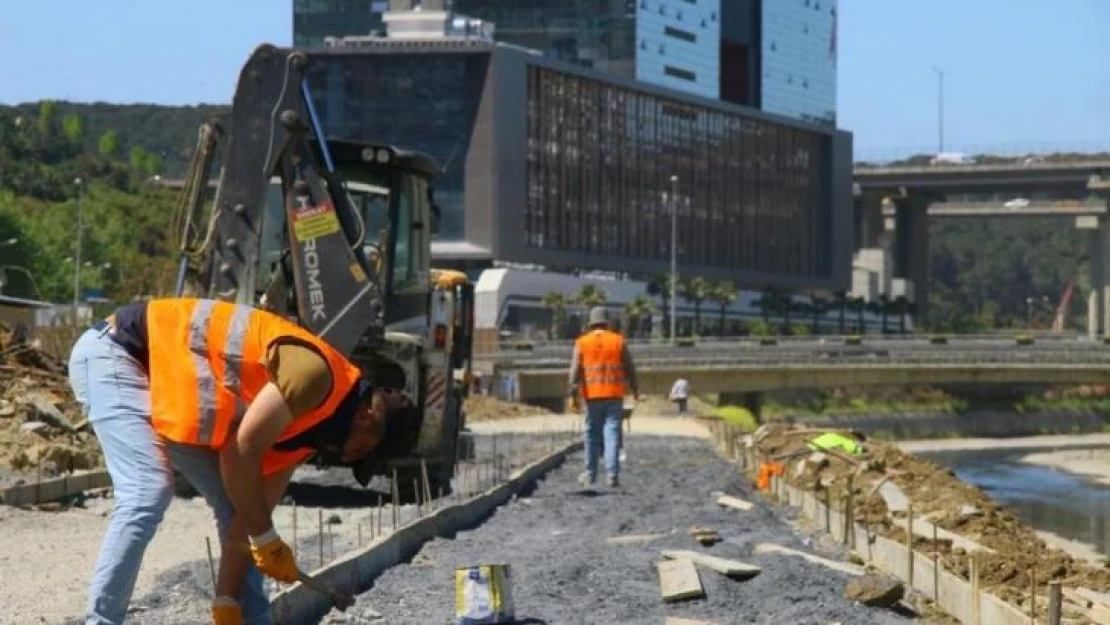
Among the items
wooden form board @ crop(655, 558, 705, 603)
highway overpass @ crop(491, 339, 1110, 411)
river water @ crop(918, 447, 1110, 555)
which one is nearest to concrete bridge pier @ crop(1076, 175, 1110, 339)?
highway overpass @ crop(491, 339, 1110, 411)

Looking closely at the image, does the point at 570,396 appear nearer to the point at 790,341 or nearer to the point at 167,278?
the point at 167,278

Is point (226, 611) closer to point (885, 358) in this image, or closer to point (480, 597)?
point (480, 597)

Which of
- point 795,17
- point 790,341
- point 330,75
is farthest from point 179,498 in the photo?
point 795,17

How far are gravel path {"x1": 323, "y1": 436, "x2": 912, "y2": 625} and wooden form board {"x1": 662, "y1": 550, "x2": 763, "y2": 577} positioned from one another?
0.23 ft

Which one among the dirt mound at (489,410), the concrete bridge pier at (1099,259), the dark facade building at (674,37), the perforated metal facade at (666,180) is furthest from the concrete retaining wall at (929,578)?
the concrete bridge pier at (1099,259)

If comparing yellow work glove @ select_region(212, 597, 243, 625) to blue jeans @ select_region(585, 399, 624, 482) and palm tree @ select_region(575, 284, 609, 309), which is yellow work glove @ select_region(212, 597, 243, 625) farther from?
palm tree @ select_region(575, 284, 609, 309)

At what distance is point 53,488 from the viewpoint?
1652 centimetres

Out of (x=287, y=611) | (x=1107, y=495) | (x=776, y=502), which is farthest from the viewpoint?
(x=1107, y=495)

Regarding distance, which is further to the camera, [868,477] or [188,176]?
[868,477]

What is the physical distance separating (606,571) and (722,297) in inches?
4535

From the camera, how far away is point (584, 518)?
55.9 ft

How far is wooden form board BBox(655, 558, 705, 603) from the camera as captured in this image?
1148 centimetres

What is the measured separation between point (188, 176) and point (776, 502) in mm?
7406

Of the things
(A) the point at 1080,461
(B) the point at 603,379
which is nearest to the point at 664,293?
(A) the point at 1080,461
